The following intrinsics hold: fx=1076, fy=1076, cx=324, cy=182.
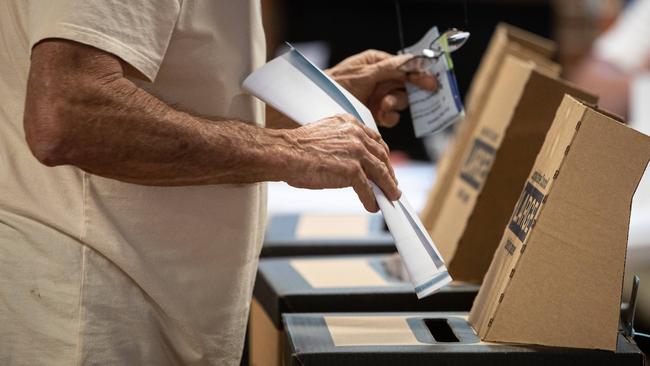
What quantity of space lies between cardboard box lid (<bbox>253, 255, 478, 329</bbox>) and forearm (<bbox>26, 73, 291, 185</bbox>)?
1.51ft

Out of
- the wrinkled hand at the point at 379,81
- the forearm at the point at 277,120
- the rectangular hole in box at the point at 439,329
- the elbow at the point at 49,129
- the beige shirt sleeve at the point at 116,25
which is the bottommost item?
the rectangular hole in box at the point at 439,329

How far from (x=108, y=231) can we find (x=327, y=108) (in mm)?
346

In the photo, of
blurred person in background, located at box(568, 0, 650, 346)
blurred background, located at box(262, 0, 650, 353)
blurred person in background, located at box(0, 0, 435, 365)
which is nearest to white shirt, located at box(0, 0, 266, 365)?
blurred person in background, located at box(0, 0, 435, 365)

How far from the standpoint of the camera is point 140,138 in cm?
125

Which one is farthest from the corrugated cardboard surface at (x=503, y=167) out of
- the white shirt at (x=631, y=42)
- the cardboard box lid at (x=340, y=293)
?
the white shirt at (x=631, y=42)

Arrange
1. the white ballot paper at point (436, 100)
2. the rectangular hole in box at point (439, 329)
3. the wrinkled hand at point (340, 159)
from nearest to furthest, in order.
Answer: the wrinkled hand at point (340, 159) < the rectangular hole in box at point (439, 329) < the white ballot paper at point (436, 100)

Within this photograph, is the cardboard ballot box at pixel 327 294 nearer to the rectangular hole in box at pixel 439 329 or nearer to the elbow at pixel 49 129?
the rectangular hole in box at pixel 439 329

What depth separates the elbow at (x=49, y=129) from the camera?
1.22m

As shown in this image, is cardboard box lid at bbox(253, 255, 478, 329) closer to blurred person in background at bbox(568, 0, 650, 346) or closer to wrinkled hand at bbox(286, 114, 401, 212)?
wrinkled hand at bbox(286, 114, 401, 212)

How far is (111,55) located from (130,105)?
0.06 meters

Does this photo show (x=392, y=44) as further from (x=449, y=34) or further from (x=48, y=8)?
(x=48, y=8)

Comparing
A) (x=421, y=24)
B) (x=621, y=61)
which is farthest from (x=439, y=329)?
(x=421, y=24)

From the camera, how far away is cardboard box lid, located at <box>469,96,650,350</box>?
57.1 inches

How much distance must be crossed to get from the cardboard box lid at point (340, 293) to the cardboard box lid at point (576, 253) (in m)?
0.34
